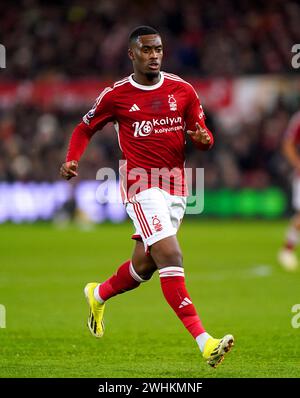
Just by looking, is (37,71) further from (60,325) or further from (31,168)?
(60,325)

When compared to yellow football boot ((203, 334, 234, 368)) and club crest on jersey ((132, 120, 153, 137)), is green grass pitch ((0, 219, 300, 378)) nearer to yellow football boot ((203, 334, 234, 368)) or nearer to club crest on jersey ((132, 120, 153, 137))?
yellow football boot ((203, 334, 234, 368))

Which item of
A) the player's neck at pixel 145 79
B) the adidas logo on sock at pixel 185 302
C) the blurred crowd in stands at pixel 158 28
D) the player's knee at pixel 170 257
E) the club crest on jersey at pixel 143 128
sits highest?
the blurred crowd in stands at pixel 158 28

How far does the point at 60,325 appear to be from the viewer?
30.6 ft

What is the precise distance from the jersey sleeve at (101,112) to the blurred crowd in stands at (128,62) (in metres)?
15.8

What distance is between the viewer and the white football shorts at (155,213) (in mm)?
7199

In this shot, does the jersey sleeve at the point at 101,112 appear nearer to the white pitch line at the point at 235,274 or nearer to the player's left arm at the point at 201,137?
the player's left arm at the point at 201,137

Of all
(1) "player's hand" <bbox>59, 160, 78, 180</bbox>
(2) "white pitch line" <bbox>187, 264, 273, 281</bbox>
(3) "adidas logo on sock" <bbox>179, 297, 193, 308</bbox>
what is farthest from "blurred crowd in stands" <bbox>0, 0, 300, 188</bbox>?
(3) "adidas logo on sock" <bbox>179, 297, 193, 308</bbox>

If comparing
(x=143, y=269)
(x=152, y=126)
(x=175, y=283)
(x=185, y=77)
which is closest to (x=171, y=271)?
(x=175, y=283)

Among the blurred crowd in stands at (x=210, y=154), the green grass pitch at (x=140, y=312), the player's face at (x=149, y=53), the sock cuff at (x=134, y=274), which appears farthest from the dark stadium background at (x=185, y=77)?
the player's face at (x=149, y=53)

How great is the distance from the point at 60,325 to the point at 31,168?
15.3 metres

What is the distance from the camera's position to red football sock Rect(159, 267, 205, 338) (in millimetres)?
6984

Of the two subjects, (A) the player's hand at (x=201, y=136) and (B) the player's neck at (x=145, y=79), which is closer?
(A) the player's hand at (x=201, y=136)

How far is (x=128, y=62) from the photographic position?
83.8 feet
